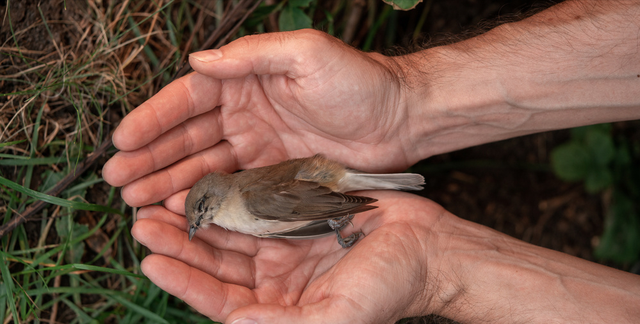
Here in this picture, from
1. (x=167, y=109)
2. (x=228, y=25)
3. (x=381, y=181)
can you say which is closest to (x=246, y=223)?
(x=167, y=109)

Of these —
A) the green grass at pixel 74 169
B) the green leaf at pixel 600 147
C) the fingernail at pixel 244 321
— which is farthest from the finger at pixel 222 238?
the green leaf at pixel 600 147

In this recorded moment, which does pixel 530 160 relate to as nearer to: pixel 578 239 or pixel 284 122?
pixel 578 239

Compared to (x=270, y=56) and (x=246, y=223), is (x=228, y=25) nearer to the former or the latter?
(x=270, y=56)

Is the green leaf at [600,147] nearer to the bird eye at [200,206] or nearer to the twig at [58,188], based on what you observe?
the bird eye at [200,206]

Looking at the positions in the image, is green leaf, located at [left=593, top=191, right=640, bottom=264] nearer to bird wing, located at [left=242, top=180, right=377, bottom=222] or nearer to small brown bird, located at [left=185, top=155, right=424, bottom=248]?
small brown bird, located at [left=185, top=155, right=424, bottom=248]

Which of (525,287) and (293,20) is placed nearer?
(525,287)
